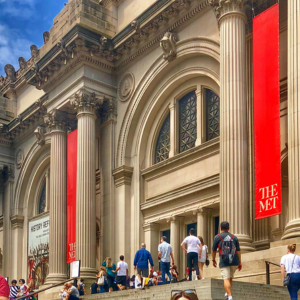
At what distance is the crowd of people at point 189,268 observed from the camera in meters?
11.3

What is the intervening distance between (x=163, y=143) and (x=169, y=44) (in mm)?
4309

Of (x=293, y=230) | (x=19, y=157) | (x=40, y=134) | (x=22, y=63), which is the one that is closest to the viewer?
(x=293, y=230)

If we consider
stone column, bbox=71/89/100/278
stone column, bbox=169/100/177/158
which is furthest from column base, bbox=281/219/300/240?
stone column, bbox=71/89/100/278

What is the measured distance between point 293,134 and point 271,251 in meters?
3.25

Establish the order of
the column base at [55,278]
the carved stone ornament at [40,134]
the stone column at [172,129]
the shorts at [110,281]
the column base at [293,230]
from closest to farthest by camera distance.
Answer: the column base at [293,230] → the shorts at [110,281] → the stone column at [172,129] → the column base at [55,278] → the carved stone ornament at [40,134]

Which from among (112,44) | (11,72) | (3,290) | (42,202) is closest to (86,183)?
(112,44)

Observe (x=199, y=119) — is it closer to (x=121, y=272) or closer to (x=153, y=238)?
(x=153, y=238)

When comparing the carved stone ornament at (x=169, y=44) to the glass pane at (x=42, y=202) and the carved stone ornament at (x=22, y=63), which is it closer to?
the glass pane at (x=42, y=202)

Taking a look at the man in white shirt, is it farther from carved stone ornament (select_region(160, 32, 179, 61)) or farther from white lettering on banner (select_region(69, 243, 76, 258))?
carved stone ornament (select_region(160, 32, 179, 61))

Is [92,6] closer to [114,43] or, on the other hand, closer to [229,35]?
[114,43]

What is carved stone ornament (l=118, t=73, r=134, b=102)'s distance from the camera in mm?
27328

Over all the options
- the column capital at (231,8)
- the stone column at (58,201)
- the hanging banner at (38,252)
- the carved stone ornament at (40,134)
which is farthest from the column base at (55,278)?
the column capital at (231,8)

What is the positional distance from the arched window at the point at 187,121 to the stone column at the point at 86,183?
4.12 meters

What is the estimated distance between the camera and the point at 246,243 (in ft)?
60.2
